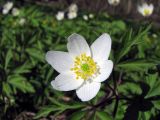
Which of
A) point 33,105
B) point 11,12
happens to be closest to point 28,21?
point 11,12

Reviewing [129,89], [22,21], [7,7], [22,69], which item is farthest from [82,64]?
[7,7]

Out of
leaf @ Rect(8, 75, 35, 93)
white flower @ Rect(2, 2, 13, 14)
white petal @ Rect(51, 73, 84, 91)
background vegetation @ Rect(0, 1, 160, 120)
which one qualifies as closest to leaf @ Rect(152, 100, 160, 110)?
background vegetation @ Rect(0, 1, 160, 120)

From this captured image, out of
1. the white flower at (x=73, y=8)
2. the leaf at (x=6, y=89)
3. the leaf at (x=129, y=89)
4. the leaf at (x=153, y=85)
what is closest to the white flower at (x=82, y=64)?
the leaf at (x=153, y=85)

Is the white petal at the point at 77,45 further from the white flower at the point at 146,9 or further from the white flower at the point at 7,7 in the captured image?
the white flower at the point at 7,7

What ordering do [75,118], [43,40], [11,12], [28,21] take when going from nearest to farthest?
[75,118] < [43,40] < [28,21] < [11,12]

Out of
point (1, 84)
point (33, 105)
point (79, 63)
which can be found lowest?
point (33, 105)

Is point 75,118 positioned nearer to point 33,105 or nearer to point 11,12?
point 33,105

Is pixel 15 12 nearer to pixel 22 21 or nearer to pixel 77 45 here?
pixel 22 21
